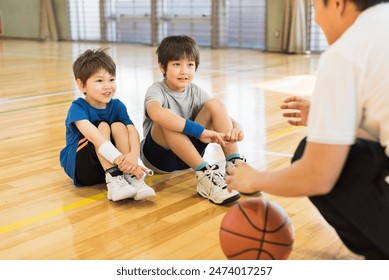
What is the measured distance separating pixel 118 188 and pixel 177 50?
0.73 m

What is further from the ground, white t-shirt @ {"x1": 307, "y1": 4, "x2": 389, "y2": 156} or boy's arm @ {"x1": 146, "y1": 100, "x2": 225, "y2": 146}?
white t-shirt @ {"x1": 307, "y1": 4, "x2": 389, "y2": 156}

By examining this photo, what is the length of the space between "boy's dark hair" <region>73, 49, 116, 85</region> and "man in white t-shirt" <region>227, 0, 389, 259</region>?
126cm

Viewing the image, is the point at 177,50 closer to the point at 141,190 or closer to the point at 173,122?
the point at 173,122

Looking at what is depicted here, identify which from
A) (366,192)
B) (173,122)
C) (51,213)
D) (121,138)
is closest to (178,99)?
(173,122)

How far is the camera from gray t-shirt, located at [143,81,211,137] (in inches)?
102

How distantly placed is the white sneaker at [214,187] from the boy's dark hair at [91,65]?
0.67m

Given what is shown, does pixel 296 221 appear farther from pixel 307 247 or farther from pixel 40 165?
pixel 40 165

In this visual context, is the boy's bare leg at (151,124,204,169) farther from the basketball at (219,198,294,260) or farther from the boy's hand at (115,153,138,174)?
the basketball at (219,198,294,260)

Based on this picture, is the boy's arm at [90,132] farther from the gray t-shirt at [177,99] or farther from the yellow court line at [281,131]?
the yellow court line at [281,131]

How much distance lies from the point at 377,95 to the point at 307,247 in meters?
0.77

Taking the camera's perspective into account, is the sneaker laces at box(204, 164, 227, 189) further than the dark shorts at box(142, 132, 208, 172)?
No

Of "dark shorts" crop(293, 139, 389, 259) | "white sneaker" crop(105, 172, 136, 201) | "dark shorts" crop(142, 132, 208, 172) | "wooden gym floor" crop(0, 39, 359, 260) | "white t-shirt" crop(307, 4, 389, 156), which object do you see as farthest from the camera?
"dark shorts" crop(142, 132, 208, 172)

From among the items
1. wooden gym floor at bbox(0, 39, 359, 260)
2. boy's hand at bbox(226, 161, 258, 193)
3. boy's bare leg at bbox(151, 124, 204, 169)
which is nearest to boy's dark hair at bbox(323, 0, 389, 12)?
boy's hand at bbox(226, 161, 258, 193)

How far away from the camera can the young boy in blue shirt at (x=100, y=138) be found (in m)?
2.38
